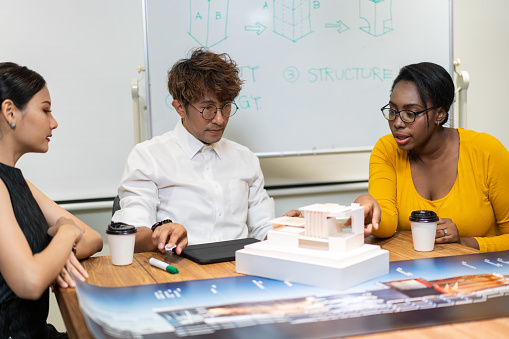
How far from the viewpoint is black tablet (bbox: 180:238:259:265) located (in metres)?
1.38

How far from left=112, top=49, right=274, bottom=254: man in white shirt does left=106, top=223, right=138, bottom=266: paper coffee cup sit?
0.42 m

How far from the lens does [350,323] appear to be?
3.03 ft

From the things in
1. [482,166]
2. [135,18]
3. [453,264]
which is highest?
[135,18]

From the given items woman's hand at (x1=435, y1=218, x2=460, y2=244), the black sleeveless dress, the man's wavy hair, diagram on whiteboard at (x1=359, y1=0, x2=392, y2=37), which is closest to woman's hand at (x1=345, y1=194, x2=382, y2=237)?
woman's hand at (x1=435, y1=218, x2=460, y2=244)

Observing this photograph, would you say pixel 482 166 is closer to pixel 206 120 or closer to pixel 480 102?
pixel 206 120

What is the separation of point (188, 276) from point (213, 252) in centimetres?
20

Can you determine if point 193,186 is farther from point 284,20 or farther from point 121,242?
point 284,20

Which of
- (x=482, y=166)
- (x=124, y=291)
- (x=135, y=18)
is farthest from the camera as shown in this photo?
(x=135, y=18)

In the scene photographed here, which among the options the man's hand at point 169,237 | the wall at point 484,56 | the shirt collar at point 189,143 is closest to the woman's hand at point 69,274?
the man's hand at point 169,237

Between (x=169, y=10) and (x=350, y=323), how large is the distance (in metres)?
1.73

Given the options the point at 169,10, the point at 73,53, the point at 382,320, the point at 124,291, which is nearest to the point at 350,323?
the point at 382,320

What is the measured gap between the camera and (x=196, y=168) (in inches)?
76.9

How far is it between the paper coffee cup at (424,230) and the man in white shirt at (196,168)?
2.19 feet

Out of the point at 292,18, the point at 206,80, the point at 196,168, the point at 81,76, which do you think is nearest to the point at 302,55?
the point at 292,18
